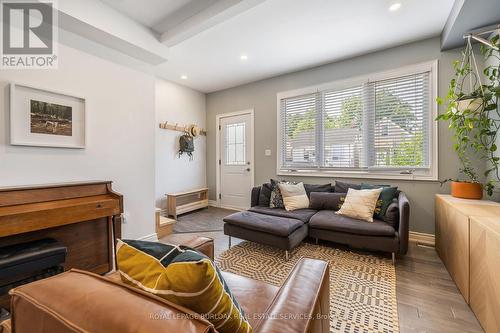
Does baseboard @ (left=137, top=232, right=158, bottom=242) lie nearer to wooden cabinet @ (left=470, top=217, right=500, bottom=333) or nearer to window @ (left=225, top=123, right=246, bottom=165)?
window @ (left=225, top=123, right=246, bottom=165)

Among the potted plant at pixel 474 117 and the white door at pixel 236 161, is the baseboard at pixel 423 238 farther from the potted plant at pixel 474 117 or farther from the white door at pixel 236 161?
the white door at pixel 236 161

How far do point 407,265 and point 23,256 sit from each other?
3.33 m

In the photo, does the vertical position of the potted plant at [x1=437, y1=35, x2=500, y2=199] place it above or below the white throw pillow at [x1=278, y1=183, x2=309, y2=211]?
above

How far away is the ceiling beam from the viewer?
210cm

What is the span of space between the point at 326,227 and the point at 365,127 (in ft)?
5.51

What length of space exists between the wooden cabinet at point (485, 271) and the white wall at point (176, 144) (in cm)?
416

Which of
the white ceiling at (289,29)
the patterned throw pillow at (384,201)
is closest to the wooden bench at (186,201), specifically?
the white ceiling at (289,29)

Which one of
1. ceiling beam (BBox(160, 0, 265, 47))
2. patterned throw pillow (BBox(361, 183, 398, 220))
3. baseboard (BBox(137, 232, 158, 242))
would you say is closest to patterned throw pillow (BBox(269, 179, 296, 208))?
patterned throw pillow (BBox(361, 183, 398, 220))

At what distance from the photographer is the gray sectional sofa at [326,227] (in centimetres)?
232

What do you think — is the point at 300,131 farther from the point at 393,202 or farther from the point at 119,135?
the point at 119,135

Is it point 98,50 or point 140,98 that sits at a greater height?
point 98,50

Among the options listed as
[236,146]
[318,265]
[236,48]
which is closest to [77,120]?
[236,48]

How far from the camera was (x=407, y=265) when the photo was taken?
231 cm

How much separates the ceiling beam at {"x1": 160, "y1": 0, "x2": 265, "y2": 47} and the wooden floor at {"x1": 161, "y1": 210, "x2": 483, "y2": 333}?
6.94ft
